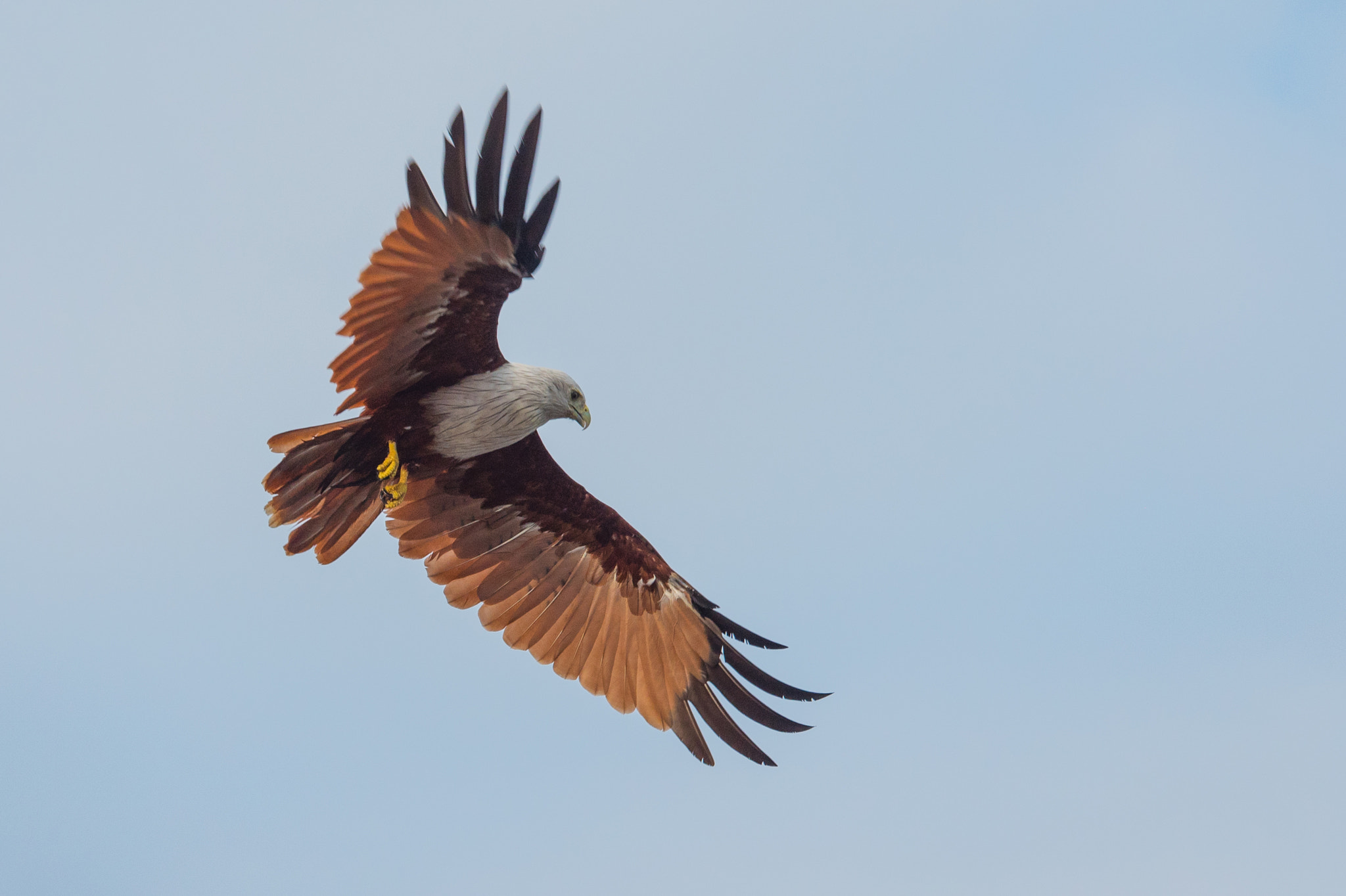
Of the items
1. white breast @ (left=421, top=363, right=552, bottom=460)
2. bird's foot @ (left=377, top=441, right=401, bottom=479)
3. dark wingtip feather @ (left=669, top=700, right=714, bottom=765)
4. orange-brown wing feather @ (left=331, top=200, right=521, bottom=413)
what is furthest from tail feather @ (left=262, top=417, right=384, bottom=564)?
dark wingtip feather @ (left=669, top=700, right=714, bottom=765)

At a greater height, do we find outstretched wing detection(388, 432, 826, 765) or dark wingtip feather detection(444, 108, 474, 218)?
dark wingtip feather detection(444, 108, 474, 218)

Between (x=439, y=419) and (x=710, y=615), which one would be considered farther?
(x=710, y=615)

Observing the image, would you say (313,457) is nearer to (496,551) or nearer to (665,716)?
(496,551)

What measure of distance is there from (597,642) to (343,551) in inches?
97.0

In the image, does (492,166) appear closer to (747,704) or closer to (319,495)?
(319,495)

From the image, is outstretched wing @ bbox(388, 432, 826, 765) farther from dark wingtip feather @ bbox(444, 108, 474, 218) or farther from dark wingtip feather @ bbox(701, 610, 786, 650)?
dark wingtip feather @ bbox(444, 108, 474, 218)

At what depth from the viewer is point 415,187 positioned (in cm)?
899

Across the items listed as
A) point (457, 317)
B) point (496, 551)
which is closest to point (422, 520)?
point (496, 551)

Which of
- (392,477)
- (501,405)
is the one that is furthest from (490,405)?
(392,477)

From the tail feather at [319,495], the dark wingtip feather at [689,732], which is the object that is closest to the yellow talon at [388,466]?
the tail feather at [319,495]

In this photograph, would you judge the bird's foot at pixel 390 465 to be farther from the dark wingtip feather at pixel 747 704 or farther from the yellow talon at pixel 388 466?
the dark wingtip feather at pixel 747 704

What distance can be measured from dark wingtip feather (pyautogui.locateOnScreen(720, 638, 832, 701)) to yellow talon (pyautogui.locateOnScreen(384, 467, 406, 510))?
3.18 m

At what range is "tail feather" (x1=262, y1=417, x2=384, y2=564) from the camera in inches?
396

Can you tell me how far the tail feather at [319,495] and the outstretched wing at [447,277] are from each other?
340mm
